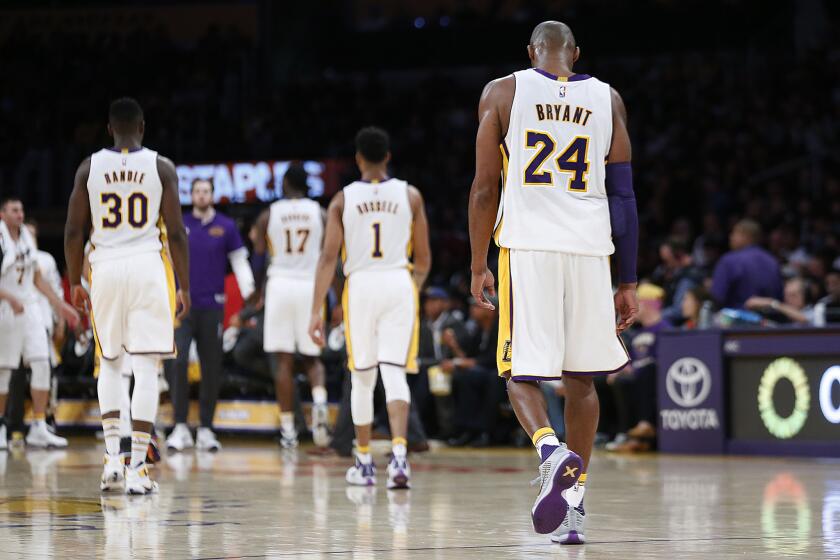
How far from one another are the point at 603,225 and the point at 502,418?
875 centimetres

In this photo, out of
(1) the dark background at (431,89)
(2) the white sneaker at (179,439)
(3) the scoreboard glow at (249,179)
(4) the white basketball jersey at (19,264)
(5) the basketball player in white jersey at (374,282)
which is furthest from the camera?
(3) the scoreboard glow at (249,179)

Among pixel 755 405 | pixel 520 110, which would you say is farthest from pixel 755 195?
pixel 520 110

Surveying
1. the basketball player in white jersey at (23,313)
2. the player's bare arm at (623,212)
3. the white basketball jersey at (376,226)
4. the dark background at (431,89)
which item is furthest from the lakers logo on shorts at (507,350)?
the dark background at (431,89)

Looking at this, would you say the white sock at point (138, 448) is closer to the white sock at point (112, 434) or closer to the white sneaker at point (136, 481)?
the white sneaker at point (136, 481)

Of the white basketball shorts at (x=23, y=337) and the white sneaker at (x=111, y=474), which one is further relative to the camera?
the white basketball shorts at (x=23, y=337)

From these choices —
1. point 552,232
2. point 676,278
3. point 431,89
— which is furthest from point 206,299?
point 431,89

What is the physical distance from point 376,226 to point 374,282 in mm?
365

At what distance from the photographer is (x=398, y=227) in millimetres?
8500

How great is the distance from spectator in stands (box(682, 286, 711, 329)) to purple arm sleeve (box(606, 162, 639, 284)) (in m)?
7.59

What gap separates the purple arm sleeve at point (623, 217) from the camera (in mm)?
5414

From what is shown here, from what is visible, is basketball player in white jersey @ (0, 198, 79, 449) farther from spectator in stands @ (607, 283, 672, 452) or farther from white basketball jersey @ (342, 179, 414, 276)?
spectator in stands @ (607, 283, 672, 452)

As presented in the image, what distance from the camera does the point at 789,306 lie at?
41.0 ft

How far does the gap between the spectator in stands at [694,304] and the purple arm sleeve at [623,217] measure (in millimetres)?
7587

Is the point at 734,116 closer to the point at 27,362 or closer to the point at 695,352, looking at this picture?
the point at 695,352
